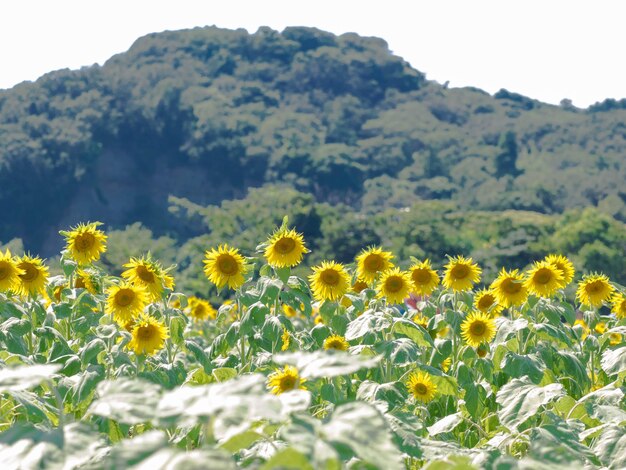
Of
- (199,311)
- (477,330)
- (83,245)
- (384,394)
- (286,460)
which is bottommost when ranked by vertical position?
(199,311)

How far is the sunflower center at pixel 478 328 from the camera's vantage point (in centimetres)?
513

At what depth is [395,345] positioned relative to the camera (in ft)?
11.9

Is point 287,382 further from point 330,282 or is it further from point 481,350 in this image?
point 481,350

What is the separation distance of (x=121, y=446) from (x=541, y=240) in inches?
1895

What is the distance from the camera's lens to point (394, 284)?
16.6ft

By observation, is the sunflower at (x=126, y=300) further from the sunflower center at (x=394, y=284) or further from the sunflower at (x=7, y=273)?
the sunflower center at (x=394, y=284)

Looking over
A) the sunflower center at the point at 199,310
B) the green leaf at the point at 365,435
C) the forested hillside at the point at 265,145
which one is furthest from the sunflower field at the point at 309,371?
the forested hillside at the point at 265,145

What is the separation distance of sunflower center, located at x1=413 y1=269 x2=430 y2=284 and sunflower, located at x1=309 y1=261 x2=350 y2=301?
0.51 metres

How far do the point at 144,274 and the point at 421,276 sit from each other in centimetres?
159

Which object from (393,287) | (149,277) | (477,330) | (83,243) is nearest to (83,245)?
(83,243)

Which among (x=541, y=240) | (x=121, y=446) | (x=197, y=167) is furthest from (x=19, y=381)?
(x=197, y=167)

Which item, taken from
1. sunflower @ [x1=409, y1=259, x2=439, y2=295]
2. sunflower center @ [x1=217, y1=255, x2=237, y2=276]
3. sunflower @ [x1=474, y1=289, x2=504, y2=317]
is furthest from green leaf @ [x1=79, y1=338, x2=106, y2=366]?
sunflower @ [x1=474, y1=289, x2=504, y2=317]

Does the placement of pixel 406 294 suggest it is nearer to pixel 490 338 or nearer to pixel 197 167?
pixel 490 338

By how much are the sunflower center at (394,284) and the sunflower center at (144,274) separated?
4.06 feet
